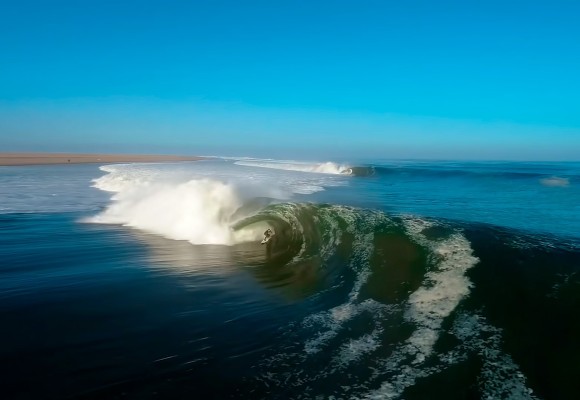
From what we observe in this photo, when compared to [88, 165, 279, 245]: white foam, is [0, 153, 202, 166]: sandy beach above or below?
above

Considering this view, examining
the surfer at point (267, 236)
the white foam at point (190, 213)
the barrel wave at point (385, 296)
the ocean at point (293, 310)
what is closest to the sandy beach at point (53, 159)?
the white foam at point (190, 213)

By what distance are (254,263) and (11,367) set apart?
202 inches

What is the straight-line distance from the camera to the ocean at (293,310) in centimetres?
423

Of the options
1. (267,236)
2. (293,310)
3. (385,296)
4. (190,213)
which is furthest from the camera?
(190,213)

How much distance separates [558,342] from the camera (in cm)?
508

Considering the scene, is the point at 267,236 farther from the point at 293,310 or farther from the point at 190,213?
the point at 293,310

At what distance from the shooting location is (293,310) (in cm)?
618

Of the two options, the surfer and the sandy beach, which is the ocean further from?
the sandy beach

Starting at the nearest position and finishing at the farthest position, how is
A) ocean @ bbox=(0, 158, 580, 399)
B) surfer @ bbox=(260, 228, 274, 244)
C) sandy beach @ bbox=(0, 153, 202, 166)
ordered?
1. ocean @ bbox=(0, 158, 580, 399)
2. surfer @ bbox=(260, 228, 274, 244)
3. sandy beach @ bbox=(0, 153, 202, 166)

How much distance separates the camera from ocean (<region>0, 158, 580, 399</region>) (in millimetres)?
4227

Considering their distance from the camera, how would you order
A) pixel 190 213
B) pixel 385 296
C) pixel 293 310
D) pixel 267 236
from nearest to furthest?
pixel 293 310 → pixel 385 296 → pixel 267 236 → pixel 190 213

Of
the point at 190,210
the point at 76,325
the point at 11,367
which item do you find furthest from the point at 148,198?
the point at 11,367

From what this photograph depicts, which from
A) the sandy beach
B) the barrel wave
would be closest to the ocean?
the barrel wave

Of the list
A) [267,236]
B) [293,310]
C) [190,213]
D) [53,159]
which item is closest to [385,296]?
[293,310]
